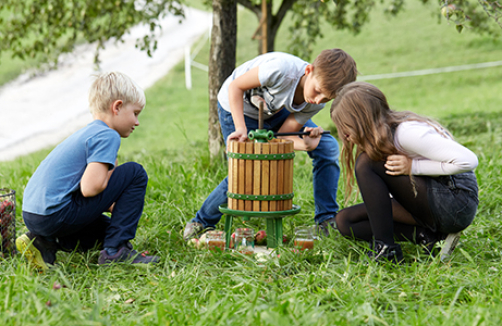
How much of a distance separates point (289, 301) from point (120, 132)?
1427 mm

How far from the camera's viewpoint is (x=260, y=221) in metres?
3.64

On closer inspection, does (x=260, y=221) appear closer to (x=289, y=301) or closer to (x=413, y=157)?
(x=413, y=157)

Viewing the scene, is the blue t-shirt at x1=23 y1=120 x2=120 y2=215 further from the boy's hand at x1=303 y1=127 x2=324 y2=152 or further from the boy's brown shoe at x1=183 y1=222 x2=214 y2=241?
the boy's hand at x1=303 y1=127 x2=324 y2=152

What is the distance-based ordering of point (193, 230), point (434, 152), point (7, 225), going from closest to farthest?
point (434, 152) < point (7, 225) < point (193, 230)

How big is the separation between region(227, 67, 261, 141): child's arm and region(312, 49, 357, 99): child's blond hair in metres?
0.38

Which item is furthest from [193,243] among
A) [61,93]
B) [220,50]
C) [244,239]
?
[61,93]

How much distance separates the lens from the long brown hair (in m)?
2.68

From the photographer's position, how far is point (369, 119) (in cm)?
269

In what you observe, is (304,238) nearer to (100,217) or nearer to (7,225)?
(100,217)

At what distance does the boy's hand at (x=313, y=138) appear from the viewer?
123 inches

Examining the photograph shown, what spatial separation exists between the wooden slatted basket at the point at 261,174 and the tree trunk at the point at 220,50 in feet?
5.83

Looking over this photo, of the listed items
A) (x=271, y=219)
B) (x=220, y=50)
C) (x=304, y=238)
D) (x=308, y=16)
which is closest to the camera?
(x=271, y=219)

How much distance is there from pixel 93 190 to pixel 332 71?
146 centimetres

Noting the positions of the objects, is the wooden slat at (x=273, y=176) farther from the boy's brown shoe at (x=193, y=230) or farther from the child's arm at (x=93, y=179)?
the child's arm at (x=93, y=179)
